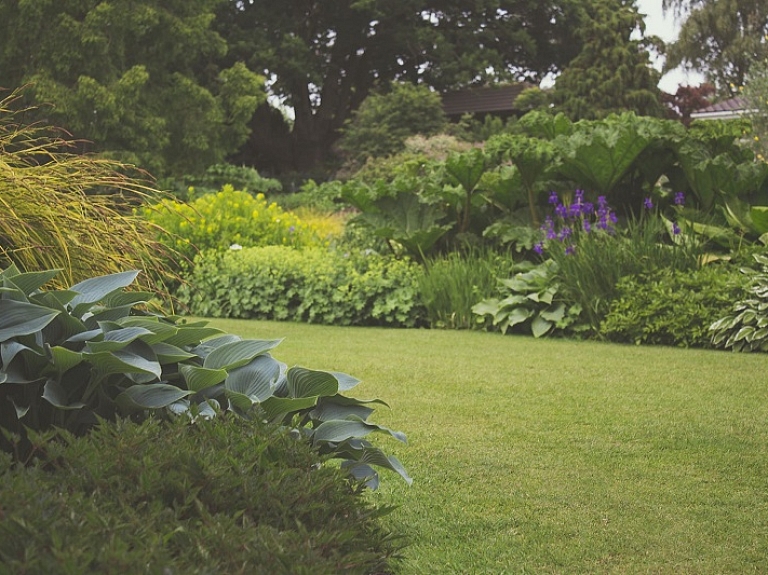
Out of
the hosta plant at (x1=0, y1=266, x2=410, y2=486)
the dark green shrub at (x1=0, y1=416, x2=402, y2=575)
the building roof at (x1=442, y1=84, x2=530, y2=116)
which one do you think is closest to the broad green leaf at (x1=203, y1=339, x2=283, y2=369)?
the hosta plant at (x1=0, y1=266, x2=410, y2=486)

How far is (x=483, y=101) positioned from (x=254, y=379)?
29.3 meters

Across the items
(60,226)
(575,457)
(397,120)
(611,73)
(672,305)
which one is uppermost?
(611,73)

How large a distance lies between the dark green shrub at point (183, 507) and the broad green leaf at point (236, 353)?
0.39m

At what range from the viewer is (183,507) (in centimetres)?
158

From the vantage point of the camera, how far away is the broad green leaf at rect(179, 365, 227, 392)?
7.58 feet

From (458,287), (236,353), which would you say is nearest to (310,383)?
(236,353)

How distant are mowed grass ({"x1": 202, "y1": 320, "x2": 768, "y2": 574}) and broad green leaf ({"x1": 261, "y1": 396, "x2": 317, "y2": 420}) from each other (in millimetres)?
530

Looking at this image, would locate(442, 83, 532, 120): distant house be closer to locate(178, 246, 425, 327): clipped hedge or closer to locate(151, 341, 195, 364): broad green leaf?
locate(178, 246, 425, 327): clipped hedge

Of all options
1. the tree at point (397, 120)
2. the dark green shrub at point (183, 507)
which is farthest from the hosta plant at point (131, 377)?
the tree at point (397, 120)

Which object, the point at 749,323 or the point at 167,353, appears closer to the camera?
the point at 167,353

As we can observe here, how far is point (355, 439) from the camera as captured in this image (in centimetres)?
243

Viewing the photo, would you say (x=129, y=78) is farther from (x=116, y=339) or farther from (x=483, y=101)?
(x=116, y=339)

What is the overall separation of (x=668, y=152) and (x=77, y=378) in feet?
22.1

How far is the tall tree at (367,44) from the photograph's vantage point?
2844 centimetres
